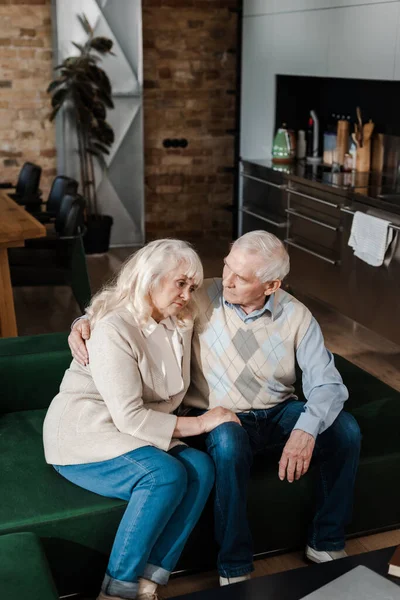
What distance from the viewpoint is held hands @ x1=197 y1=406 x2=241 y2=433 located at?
2535 millimetres

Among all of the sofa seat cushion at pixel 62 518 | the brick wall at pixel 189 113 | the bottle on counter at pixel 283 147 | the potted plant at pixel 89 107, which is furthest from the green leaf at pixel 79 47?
the sofa seat cushion at pixel 62 518

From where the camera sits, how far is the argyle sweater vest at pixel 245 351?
2705 mm

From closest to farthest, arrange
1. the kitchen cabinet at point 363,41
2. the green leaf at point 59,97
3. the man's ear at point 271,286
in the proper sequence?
the man's ear at point 271,286
the kitchen cabinet at point 363,41
the green leaf at point 59,97

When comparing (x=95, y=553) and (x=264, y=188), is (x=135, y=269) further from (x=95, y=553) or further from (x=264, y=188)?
(x=264, y=188)

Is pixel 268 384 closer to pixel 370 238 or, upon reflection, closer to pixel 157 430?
pixel 157 430

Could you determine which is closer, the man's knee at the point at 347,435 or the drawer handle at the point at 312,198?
the man's knee at the point at 347,435

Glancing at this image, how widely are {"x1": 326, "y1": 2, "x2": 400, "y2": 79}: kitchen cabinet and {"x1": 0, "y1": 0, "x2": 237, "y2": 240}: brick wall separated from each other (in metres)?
2.11

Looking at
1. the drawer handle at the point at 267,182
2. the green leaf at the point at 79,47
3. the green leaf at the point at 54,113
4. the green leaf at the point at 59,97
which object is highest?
the green leaf at the point at 79,47

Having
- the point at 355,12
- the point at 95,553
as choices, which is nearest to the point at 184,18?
the point at 355,12

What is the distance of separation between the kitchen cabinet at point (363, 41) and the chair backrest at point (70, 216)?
202 cm

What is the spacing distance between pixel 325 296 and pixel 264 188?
3.69 feet

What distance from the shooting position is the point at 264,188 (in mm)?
6219

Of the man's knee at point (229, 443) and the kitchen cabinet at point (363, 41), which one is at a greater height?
the kitchen cabinet at point (363, 41)

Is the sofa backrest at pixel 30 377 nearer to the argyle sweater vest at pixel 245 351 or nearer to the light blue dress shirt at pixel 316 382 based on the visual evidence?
the argyle sweater vest at pixel 245 351
